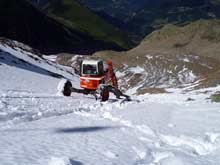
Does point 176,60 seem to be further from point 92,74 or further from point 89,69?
point 92,74

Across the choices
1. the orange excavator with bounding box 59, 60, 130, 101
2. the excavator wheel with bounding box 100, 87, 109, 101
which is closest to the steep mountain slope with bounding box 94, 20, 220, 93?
the orange excavator with bounding box 59, 60, 130, 101

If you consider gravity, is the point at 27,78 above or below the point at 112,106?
above

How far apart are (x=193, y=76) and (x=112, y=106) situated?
254ft

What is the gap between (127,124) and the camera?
1389 cm

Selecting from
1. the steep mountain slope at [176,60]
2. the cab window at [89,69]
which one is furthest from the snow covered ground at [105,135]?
the steep mountain slope at [176,60]

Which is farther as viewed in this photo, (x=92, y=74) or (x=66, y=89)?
(x=66, y=89)

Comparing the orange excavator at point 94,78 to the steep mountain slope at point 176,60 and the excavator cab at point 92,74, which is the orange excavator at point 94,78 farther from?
the steep mountain slope at point 176,60

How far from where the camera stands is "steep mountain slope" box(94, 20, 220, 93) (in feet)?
306

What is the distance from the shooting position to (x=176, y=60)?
107250 mm

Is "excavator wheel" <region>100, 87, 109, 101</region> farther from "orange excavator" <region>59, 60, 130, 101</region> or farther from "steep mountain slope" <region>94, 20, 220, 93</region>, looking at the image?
"steep mountain slope" <region>94, 20, 220, 93</region>

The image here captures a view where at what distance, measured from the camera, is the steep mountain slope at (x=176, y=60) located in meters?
93.2

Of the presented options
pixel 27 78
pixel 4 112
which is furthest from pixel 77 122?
pixel 27 78

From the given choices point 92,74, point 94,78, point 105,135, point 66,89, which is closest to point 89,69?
point 92,74

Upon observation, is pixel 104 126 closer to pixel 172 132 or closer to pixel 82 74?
pixel 172 132
